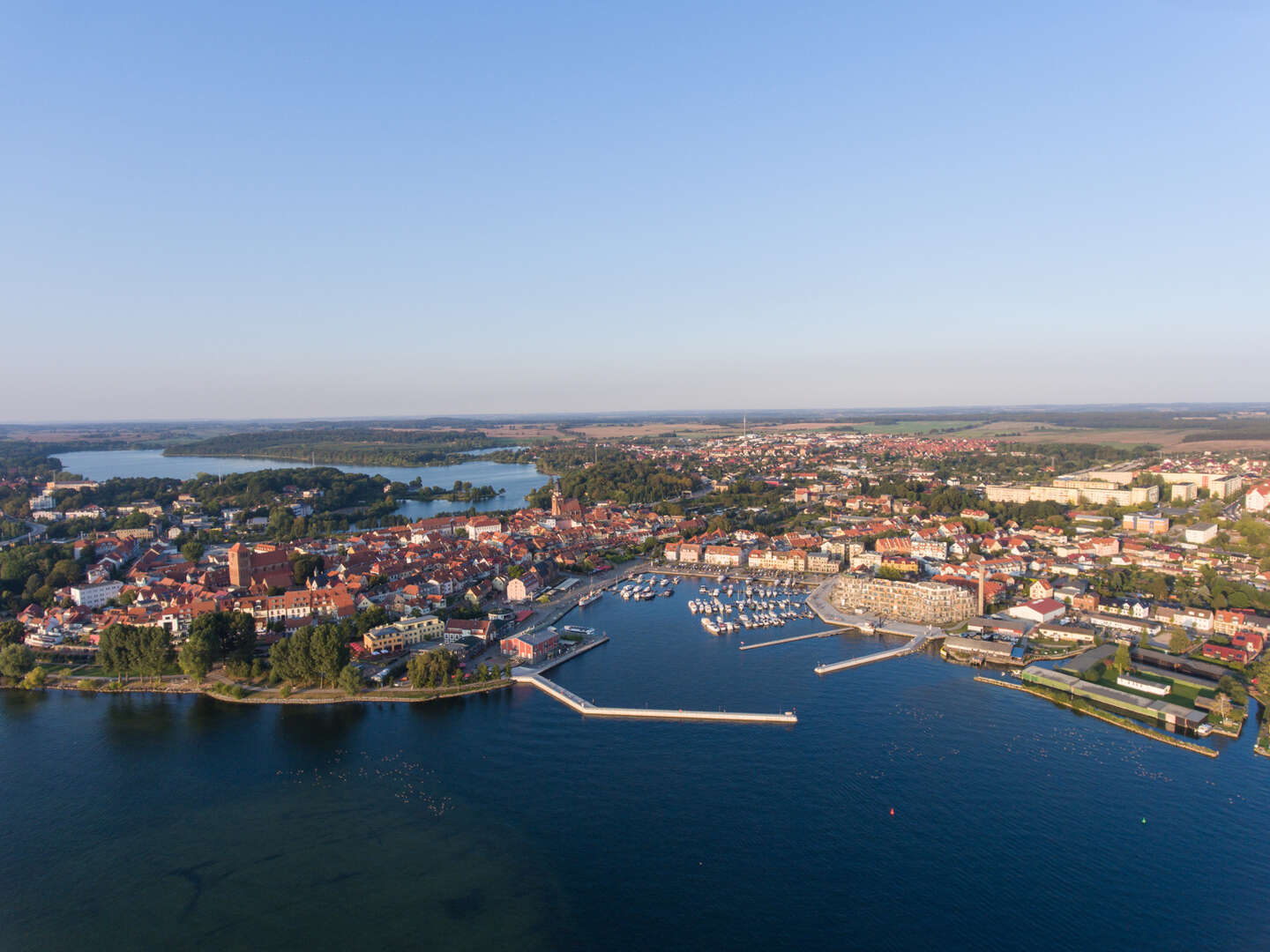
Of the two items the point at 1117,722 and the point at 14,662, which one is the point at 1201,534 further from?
the point at 14,662

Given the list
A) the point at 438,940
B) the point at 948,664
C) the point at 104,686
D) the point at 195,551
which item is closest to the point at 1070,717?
the point at 948,664

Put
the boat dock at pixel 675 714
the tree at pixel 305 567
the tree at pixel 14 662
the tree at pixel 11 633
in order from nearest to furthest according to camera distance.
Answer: the boat dock at pixel 675 714 → the tree at pixel 14 662 → the tree at pixel 11 633 → the tree at pixel 305 567

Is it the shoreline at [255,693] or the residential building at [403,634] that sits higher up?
the residential building at [403,634]

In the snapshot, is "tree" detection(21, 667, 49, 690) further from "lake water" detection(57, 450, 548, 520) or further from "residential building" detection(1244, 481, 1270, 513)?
"residential building" detection(1244, 481, 1270, 513)

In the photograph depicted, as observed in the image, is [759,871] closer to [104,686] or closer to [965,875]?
[965,875]

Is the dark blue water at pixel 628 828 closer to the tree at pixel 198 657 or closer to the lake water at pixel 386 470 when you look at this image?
the tree at pixel 198 657

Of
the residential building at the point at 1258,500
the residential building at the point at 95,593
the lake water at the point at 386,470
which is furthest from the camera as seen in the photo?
the lake water at the point at 386,470

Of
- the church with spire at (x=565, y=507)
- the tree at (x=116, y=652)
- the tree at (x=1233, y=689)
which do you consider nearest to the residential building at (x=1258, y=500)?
the tree at (x=1233, y=689)

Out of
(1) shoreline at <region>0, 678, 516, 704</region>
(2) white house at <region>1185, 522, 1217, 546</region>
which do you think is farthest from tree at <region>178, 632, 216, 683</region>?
(2) white house at <region>1185, 522, 1217, 546</region>
